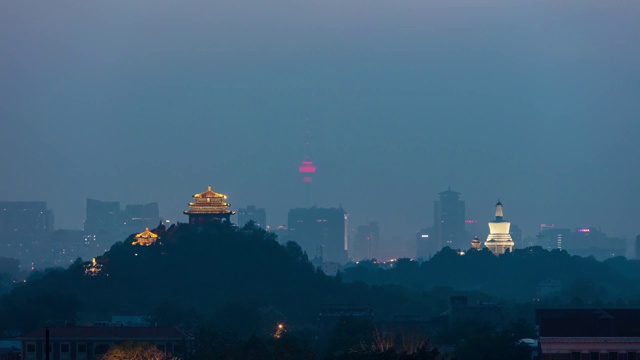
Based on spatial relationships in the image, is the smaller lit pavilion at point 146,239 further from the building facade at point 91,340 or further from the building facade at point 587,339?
the building facade at point 587,339

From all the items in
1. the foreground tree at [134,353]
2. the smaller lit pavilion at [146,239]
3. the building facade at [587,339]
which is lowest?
the foreground tree at [134,353]

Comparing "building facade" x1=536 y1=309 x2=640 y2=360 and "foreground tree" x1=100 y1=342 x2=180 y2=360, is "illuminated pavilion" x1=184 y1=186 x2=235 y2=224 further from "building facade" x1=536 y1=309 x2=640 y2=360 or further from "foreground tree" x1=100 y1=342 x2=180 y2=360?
"building facade" x1=536 y1=309 x2=640 y2=360

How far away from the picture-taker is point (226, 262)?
181125 millimetres

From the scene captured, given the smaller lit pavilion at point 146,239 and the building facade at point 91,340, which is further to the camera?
the smaller lit pavilion at point 146,239

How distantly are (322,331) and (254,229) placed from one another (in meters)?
57.6

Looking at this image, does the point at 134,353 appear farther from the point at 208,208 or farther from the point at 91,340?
the point at 208,208

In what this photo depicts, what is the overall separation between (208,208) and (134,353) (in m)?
85.0

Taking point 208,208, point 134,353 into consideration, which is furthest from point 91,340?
point 208,208

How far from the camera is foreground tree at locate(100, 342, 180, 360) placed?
94481 mm

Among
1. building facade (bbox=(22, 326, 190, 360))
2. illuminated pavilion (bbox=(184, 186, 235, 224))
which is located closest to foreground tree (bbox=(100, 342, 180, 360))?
building facade (bbox=(22, 326, 190, 360))

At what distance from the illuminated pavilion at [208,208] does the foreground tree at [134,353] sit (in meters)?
78.8

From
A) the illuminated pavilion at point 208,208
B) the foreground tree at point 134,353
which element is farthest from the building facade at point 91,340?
the illuminated pavilion at point 208,208

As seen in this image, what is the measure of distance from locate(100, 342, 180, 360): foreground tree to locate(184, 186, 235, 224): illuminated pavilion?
78813 millimetres

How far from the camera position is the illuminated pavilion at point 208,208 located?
586 ft
